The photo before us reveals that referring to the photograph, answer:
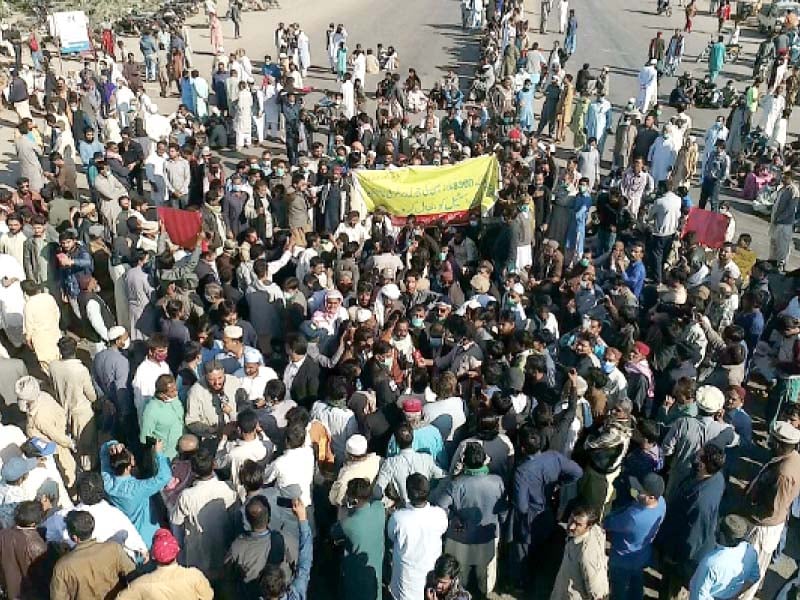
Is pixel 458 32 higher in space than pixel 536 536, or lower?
higher

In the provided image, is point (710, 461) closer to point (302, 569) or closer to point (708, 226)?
point (302, 569)

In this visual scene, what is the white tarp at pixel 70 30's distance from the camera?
2175cm

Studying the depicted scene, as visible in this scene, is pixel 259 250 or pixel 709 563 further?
pixel 259 250

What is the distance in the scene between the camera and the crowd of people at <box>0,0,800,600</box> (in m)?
5.50

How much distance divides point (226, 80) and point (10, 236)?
8.52 meters

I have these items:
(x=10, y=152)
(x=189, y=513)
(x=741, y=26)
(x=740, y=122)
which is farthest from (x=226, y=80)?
(x=741, y=26)

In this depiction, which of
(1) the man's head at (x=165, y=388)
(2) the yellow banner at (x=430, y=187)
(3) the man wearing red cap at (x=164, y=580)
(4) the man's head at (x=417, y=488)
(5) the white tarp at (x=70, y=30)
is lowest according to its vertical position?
(3) the man wearing red cap at (x=164, y=580)

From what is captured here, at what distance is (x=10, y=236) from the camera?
948 cm

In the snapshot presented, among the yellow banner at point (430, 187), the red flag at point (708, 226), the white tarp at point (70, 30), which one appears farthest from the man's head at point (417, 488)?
the white tarp at point (70, 30)

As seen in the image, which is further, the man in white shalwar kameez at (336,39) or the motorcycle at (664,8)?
A: the motorcycle at (664,8)

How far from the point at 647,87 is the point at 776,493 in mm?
14751

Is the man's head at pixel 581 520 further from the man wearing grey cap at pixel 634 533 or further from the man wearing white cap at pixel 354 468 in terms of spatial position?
the man wearing white cap at pixel 354 468

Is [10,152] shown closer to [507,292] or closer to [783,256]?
[507,292]

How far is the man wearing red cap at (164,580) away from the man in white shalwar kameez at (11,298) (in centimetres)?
495
